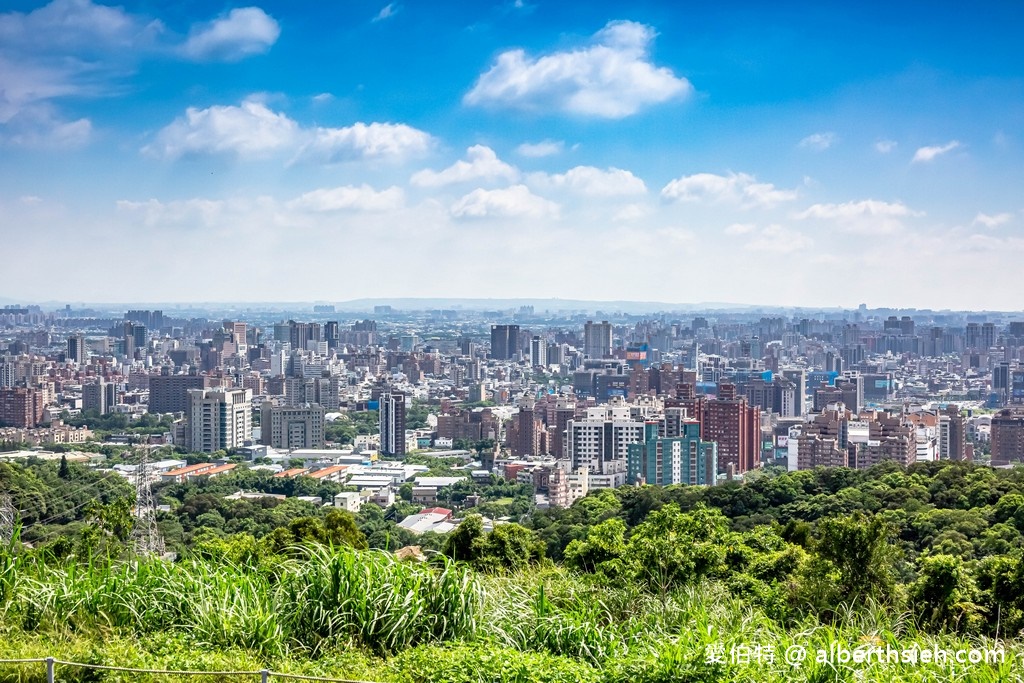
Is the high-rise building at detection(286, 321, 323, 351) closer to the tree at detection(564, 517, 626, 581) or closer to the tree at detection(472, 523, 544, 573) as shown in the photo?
the tree at detection(472, 523, 544, 573)

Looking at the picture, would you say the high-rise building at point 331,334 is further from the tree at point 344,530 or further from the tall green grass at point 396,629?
the tall green grass at point 396,629

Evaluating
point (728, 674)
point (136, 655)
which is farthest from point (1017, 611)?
point (136, 655)

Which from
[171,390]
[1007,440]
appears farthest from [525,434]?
[171,390]

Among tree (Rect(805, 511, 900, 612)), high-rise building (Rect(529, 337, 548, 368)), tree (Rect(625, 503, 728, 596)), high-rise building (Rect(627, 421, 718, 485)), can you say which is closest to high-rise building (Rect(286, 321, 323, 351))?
high-rise building (Rect(529, 337, 548, 368))

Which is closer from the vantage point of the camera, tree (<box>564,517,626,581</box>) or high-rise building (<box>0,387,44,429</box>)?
tree (<box>564,517,626,581</box>)

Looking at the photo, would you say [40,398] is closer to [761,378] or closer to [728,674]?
[761,378]

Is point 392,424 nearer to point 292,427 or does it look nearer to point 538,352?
point 292,427
